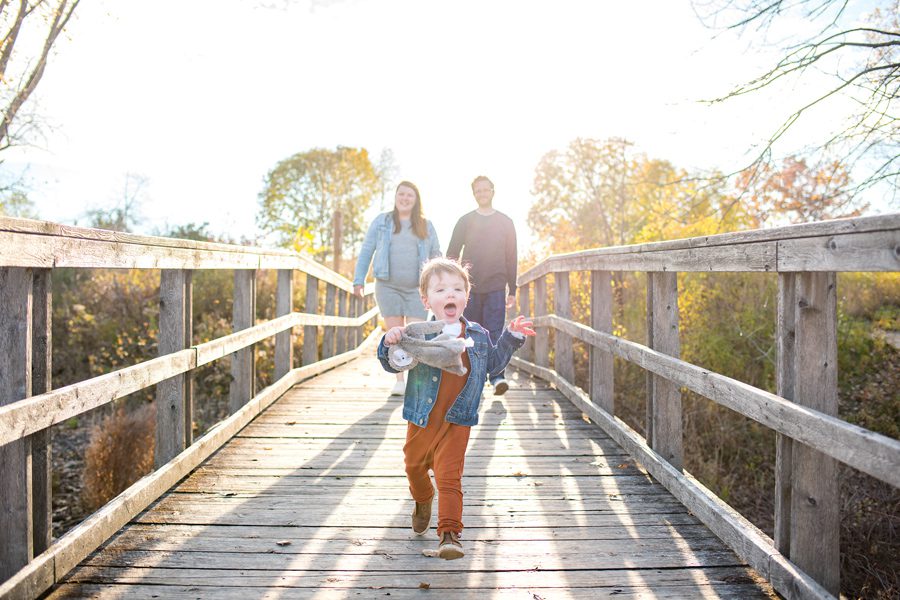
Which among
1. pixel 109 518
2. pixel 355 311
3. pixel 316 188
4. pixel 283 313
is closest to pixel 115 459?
pixel 283 313

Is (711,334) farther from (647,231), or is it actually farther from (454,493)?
(454,493)

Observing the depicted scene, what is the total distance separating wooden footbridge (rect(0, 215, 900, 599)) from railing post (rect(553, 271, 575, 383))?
142 centimetres

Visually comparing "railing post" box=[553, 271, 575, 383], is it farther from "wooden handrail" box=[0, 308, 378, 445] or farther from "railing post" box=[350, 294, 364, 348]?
"railing post" box=[350, 294, 364, 348]

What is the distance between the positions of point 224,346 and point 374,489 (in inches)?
51.9

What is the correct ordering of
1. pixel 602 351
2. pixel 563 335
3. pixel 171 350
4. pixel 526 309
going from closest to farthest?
pixel 171 350, pixel 602 351, pixel 563 335, pixel 526 309

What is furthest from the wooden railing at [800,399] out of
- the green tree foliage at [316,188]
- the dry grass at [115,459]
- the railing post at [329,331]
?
the green tree foliage at [316,188]

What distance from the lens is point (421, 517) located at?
10.6 ft

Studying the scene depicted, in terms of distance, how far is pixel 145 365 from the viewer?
342 centimetres

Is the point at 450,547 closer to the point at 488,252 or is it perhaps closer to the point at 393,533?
the point at 393,533

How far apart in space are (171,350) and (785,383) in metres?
2.95

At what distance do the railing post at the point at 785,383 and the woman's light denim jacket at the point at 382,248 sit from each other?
3845 mm

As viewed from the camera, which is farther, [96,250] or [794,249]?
[96,250]

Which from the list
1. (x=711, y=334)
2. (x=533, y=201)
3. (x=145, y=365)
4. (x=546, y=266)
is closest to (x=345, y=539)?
(x=145, y=365)

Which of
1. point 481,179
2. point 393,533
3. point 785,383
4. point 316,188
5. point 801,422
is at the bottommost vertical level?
point 393,533
